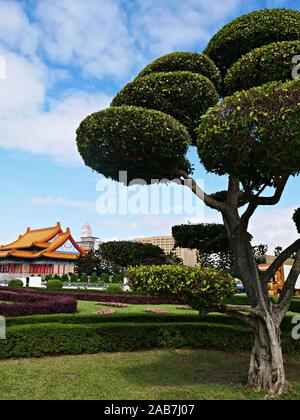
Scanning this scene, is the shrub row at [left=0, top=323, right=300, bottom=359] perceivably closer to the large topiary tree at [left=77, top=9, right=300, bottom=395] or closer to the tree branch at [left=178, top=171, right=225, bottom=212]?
the large topiary tree at [left=77, top=9, right=300, bottom=395]

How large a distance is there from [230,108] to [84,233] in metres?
92.5

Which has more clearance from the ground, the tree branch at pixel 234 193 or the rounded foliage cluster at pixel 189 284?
the tree branch at pixel 234 193

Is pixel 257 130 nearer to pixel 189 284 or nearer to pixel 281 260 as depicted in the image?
pixel 189 284

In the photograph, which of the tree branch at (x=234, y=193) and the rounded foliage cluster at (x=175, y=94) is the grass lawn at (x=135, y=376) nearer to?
the tree branch at (x=234, y=193)

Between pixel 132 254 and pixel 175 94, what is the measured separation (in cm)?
330

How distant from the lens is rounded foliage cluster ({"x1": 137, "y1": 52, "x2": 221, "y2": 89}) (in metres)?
8.45

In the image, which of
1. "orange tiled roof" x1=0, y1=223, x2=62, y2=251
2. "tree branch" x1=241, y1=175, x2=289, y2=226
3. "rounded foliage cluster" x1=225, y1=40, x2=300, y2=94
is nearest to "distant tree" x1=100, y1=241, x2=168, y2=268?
"tree branch" x1=241, y1=175, x2=289, y2=226

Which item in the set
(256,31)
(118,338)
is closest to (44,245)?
(118,338)

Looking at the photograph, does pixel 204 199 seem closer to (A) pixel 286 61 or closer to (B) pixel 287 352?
(A) pixel 286 61

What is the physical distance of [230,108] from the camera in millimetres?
5906

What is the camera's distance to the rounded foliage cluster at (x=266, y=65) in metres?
7.13

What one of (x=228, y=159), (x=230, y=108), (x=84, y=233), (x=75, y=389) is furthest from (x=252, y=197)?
(x=84, y=233)

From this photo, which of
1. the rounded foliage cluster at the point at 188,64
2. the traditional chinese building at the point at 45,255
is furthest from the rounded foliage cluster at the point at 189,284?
the traditional chinese building at the point at 45,255

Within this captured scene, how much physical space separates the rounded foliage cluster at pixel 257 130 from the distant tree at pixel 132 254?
2788 millimetres
